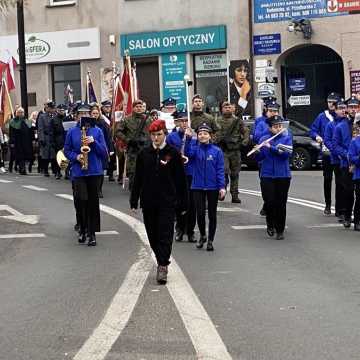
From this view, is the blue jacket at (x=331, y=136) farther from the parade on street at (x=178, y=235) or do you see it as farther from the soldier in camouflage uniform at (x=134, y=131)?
the soldier in camouflage uniform at (x=134, y=131)

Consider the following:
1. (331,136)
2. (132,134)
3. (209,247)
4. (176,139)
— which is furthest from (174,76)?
(209,247)

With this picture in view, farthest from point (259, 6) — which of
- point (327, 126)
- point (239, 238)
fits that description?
point (239, 238)

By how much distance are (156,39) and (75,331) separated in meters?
25.3

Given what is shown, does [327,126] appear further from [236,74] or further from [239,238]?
[236,74]

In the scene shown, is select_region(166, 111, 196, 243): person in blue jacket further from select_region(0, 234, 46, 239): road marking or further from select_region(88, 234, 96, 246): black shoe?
select_region(0, 234, 46, 239): road marking

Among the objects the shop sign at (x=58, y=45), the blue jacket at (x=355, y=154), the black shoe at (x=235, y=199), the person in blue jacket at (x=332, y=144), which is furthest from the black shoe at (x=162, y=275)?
the shop sign at (x=58, y=45)

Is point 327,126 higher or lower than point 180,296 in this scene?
higher

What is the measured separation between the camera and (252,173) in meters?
23.7

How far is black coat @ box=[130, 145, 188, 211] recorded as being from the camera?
9.20 m

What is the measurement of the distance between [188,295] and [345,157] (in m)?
5.74

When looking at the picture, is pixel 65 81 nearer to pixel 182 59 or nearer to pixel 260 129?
pixel 182 59

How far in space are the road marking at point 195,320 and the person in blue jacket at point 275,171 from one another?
7.86 ft

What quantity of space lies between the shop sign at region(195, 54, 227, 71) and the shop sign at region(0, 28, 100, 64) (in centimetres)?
407

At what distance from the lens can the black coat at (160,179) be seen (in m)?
9.20
